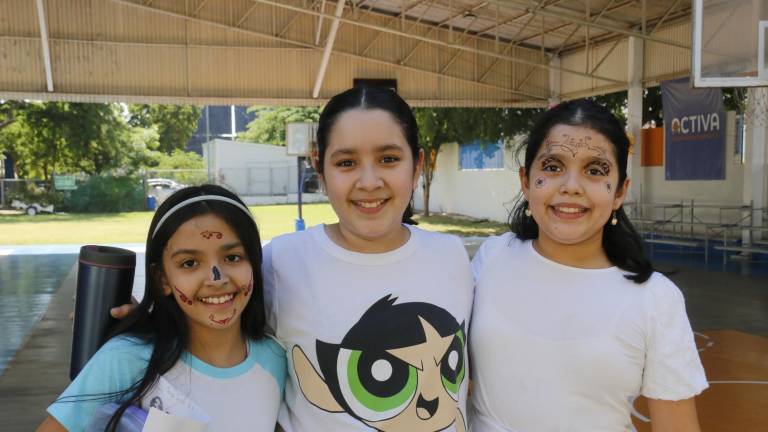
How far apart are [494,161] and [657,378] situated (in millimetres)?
17789

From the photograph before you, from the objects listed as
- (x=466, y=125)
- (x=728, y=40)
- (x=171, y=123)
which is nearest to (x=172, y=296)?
(x=728, y=40)

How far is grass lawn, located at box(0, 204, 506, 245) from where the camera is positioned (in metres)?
15.9

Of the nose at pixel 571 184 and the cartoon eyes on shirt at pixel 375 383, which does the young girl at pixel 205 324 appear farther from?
the nose at pixel 571 184

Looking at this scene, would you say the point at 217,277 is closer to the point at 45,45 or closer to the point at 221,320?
the point at 221,320

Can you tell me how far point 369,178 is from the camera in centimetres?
157

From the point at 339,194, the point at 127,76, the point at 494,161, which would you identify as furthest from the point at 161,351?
the point at 494,161

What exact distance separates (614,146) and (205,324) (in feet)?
3.52

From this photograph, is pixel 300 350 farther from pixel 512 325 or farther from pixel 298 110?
pixel 298 110

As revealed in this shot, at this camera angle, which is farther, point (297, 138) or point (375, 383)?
point (297, 138)

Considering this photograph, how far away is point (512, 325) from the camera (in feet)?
5.34

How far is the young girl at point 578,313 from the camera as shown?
60.2 inches

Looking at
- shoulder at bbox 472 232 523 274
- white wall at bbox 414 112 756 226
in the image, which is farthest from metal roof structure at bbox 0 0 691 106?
shoulder at bbox 472 232 523 274

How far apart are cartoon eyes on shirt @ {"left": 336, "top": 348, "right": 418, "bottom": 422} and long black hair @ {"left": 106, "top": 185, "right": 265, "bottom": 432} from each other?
10.0 inches

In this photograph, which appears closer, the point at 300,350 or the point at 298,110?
the point at 300,350
